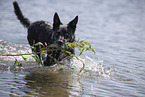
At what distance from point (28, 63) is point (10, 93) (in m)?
2.54

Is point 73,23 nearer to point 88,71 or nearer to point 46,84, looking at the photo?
point 88,71

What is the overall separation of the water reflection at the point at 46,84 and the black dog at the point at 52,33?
1.64 ft

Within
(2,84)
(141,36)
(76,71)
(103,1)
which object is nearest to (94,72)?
(76,71)

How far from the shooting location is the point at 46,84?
4426mm

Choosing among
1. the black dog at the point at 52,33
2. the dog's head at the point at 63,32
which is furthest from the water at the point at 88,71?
the dog's head at the point at 63,32

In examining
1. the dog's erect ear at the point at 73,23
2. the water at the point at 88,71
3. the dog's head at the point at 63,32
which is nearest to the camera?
the water at the point at 88,71

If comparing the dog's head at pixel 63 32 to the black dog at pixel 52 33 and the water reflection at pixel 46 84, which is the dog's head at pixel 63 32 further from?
the water reflection at pixel 46 84

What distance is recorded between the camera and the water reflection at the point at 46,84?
3922 mm

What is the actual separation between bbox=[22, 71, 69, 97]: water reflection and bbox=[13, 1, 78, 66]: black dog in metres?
0.50

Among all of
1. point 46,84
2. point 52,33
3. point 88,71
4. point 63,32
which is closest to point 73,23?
point 63,32

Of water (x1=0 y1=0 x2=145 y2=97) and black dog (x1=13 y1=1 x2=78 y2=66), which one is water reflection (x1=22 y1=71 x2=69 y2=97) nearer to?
water (x1=0 y1=0 x2=145 y2=97)

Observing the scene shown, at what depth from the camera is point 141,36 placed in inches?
411

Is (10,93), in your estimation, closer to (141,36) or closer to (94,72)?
(94,72)

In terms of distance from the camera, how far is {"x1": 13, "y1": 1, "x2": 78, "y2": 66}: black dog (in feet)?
17.6
